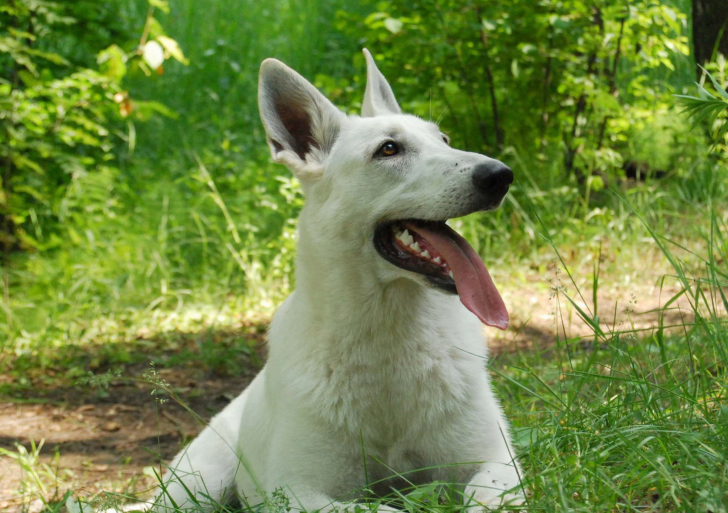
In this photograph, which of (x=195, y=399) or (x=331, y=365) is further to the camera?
(x=195, y=399)

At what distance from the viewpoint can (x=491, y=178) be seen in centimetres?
240

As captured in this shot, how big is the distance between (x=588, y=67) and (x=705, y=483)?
440 centimetres

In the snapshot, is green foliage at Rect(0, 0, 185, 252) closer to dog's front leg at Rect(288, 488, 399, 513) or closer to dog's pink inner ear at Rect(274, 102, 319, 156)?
dog's pink inner ear at Rect(274, 102, 319, 156)

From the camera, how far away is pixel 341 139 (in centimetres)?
282

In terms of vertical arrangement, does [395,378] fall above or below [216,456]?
above

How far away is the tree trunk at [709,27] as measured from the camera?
5.17 m

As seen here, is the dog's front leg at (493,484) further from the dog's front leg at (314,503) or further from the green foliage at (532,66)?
the green foliage at (532,66)

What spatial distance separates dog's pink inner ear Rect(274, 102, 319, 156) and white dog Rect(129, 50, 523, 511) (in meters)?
0.12

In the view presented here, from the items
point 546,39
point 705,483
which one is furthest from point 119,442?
point 546,39

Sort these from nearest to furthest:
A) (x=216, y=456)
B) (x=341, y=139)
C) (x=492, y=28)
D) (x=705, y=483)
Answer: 1. (x=705, y=483)
2. (x=341, y=139)
3. (x=216, y=456)
4. (x=492, y=28)

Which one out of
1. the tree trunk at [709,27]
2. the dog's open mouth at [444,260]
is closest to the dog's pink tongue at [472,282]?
the dog's open mouth at [444,260]

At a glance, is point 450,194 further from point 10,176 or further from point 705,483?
point 10,176

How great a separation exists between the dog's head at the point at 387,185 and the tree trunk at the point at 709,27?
329cm

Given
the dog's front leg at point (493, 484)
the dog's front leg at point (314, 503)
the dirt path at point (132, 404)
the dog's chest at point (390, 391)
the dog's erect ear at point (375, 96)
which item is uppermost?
the dog's erect ear at point (375, 96)
